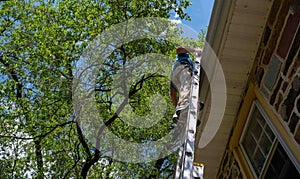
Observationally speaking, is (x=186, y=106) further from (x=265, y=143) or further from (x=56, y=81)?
(x=56, y=81)

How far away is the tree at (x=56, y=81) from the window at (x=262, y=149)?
677 centimetres

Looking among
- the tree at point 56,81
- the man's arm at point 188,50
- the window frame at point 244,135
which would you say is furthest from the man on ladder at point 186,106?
the tree at point 56,81

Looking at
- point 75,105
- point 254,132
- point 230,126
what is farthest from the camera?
point 75,105

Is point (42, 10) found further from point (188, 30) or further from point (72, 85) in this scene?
point (188, 30)

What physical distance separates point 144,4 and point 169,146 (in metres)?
Result: 5.54

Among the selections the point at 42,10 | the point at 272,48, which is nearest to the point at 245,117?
the point at 272,48

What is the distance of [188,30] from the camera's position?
1273 centimetres

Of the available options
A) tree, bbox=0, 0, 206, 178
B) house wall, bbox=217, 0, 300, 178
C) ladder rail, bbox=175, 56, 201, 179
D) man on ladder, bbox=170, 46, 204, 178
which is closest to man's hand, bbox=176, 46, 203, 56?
man on ladder, bbox=170, 46, 204, 178

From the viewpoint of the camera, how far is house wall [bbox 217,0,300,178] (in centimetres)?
387

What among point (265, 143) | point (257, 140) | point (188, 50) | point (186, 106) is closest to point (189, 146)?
point (186, 106)

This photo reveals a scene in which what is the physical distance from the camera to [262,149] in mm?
4797

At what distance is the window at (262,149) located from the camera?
4.05 meters

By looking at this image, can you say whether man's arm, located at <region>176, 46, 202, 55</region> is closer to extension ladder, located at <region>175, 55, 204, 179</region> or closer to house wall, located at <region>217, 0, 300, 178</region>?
house wall, located at <region>217, 0, 300, 178</region>

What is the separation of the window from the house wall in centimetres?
2
